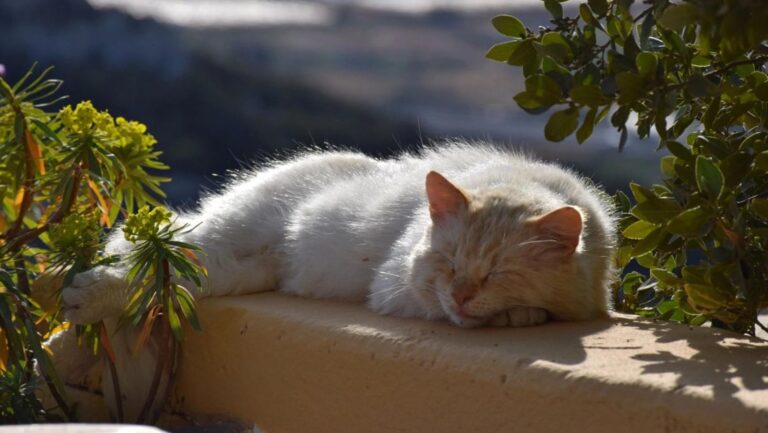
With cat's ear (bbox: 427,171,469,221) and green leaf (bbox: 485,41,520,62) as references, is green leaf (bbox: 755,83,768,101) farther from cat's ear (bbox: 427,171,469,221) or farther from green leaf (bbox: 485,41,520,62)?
cat's ear (bbox: 427,171,469,221)

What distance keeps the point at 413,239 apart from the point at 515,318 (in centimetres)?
43

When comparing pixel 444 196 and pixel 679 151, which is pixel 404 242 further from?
pixel 679 151

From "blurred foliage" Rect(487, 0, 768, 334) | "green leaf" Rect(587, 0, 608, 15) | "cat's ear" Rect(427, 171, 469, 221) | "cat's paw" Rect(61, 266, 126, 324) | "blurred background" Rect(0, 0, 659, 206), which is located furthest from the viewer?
"blurred background" Rect(0, 0, 659, 206)

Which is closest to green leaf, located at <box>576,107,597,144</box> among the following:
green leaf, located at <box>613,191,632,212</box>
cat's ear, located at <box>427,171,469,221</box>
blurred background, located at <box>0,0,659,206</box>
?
cat's ear, located at <box>427,171,469,221</box>

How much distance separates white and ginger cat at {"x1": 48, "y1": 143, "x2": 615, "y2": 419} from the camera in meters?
2.43

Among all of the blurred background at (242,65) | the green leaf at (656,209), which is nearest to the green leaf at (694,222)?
the green leaf at (656,209)

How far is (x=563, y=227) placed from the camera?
7.79 feet

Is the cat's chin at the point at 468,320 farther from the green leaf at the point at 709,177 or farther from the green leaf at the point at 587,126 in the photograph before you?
the green leaf at the point at 709,177

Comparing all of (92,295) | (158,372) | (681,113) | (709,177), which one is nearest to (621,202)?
(681,113)

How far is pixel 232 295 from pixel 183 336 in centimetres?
20

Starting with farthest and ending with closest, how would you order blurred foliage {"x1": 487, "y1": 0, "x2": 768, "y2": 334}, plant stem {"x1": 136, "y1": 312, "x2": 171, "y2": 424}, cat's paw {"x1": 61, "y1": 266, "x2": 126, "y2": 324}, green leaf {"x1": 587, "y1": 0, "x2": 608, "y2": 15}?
1. plant stem {"x1": 136, "y1": 312, "x2": 171, "y2": 424}
2. cat's paw {"x1": 61, "y1": 266, "x2": 126, "y2": 324}
3. green leaf {"x1": 587, "y1": 0, "x2": 608, "y2": 15}
4. blurred foliage {"x1": 487, "y1": 0, "x2": 768, "y2": 334}

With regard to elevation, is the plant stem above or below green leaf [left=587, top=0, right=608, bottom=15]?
below

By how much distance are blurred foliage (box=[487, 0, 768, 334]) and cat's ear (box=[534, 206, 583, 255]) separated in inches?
5.3

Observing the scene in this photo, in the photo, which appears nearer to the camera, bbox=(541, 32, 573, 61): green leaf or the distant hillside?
bbox=(541, 32, 573, 61): green leaf
